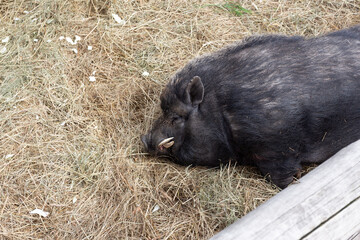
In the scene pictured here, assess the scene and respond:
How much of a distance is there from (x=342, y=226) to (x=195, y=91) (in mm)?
1726

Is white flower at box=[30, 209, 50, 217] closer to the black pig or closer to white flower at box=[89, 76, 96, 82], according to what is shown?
the black pig

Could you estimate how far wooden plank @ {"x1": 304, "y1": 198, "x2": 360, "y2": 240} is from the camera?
2441 mm

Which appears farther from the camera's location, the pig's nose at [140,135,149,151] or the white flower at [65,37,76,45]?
the white flower at [65,37,76,45]

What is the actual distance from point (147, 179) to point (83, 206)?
604mm

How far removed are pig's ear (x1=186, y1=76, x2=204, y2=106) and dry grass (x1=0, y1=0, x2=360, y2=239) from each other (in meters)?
0.67

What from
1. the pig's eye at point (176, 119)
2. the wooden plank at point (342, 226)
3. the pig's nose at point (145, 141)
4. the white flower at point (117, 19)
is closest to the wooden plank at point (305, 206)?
the wooden plank at point (342, 226)

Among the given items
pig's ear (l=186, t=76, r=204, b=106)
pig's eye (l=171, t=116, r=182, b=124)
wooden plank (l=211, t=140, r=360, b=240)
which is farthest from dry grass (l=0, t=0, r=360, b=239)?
wooden plank (l=211, t=140, r=360, b=240)

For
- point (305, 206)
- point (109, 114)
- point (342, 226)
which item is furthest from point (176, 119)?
point (342, 226)

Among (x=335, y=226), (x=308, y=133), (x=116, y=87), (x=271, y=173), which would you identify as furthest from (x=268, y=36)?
(x=335, y=226)

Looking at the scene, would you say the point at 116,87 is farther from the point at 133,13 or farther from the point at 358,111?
the point at 358,111

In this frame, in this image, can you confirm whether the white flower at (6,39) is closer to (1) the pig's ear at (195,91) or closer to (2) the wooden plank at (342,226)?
(1) the pig's ear at (195,91)

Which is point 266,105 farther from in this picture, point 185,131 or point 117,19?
point 117,19

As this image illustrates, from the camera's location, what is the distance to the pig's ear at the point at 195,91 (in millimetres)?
3670

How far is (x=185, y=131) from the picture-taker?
13.0 ft
